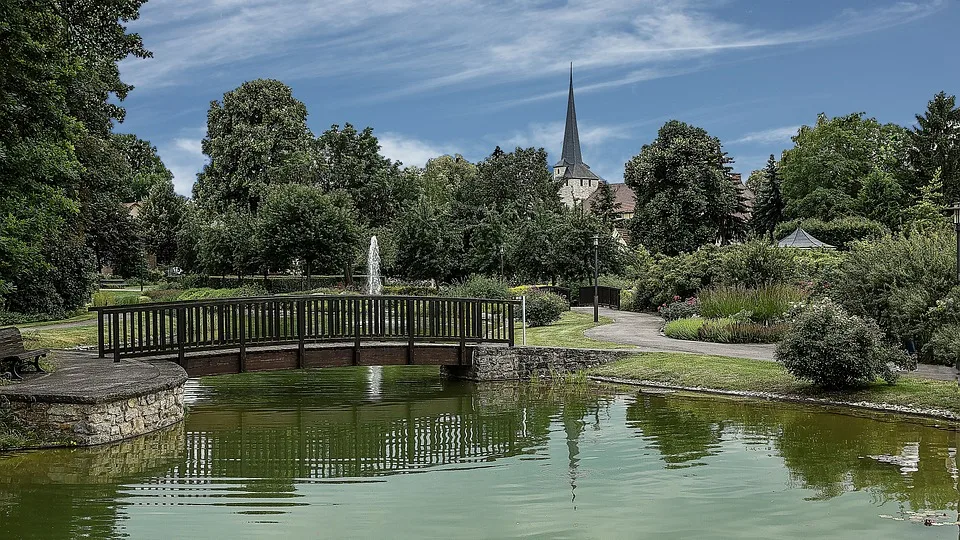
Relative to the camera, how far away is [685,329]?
70.9 feet

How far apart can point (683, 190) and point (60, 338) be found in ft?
94.7

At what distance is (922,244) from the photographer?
1739 centimetres

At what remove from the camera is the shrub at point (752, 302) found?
21047mm

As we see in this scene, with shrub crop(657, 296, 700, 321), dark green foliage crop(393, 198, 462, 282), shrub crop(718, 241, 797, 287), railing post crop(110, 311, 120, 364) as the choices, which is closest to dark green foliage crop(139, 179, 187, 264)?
dark green foliage crop(393, 198, 462, 282)

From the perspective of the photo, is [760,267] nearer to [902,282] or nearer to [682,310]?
[682,310]

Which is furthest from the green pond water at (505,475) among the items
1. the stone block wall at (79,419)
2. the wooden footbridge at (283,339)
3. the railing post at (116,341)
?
the railing post at (116,341)

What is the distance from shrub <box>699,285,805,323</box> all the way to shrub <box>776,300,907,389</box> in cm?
693

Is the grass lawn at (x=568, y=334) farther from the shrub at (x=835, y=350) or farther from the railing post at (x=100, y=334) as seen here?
the railing post at (x=100, y=334)

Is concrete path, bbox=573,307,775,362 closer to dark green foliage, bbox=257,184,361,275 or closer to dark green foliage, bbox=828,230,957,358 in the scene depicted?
dark green foliage, bbox=828,230,957,358

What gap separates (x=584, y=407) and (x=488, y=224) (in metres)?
32.1

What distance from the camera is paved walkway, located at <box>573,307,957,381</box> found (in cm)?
1512

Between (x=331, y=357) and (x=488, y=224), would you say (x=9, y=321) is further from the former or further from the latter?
(x=488, y=224)

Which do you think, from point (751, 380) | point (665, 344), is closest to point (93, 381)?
point (751, 380)

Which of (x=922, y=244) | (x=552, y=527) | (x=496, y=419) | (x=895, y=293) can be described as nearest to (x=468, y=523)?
(x=552, y=527)
